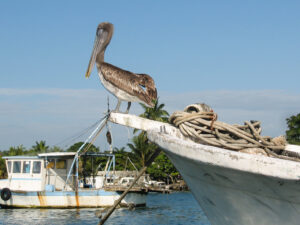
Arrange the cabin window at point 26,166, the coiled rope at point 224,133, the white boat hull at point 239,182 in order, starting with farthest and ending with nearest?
the cabin window at point 26,166
the coiled rope at point 224,133
the white boat hull at point 239,182

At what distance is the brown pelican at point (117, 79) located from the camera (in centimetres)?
809

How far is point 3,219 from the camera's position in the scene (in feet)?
72.4

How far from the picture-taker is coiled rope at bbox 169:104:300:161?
15.3 feet

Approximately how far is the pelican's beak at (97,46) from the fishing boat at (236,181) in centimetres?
380

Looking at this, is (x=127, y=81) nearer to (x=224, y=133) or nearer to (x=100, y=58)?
(x=100, y=58)

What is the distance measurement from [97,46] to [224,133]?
14.7ft

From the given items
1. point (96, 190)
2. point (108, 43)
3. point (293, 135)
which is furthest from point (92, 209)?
point (293, 135)

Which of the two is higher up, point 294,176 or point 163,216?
Answer: point 294,176

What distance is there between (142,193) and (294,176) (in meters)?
22.1

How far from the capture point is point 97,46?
871 centimetres

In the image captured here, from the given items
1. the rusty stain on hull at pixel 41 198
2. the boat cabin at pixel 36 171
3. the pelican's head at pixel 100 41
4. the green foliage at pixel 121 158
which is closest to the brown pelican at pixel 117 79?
the pelican's head at pixel 100 41

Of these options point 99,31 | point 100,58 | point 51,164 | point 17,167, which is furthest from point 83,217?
point 99,31

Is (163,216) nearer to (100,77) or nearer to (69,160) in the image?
(69,160)

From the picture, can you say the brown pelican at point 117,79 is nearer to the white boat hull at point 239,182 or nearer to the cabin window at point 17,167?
the white boat hull at point 239,182
